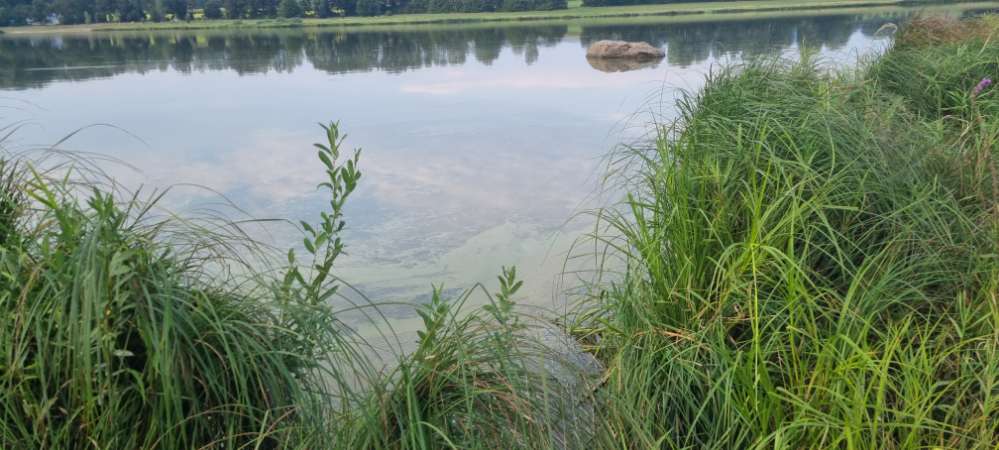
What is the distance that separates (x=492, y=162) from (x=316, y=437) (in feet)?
12.3

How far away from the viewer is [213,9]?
34.2 metres

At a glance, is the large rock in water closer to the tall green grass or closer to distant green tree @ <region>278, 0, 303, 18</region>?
the tall green grass

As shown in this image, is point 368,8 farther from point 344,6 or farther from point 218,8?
point 218,8

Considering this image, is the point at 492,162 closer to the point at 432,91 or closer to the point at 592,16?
the point at 432,91

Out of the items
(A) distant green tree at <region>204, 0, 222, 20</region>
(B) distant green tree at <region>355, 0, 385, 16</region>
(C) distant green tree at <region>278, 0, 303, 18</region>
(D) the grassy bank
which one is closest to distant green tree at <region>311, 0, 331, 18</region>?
(C) distant green tree at <region>278, 0, 303, 18</region>

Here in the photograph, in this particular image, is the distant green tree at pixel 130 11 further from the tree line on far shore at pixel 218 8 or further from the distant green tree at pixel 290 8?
the distant green tree at pixel 290 8

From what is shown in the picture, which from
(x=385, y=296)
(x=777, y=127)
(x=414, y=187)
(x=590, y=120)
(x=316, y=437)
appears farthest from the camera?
(x=590, y=120)

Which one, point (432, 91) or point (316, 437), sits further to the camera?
point (432, 91)

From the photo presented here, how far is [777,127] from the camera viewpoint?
8.68ft

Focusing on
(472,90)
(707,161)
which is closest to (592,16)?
(472,90)

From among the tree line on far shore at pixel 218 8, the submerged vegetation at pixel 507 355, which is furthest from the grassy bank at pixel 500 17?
the submerged vegetation at pixel 507 355

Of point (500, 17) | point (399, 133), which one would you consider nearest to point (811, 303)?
point (399, 133)

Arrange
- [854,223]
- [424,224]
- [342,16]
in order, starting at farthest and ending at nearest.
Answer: [342,16] → [424,224] → [854,223]

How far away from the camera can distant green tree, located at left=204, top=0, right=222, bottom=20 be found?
112 feet
